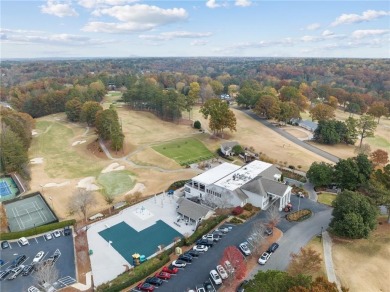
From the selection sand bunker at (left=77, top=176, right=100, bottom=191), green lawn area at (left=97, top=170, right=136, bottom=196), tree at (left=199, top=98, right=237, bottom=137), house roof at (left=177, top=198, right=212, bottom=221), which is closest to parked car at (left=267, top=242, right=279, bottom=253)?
house roof at (left=177, top=198, right=212, bottom=221)

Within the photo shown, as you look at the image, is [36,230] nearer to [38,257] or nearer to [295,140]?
[38,257]

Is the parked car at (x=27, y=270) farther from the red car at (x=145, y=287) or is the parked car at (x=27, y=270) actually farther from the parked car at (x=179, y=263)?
the parked car at (x=179, y=263)

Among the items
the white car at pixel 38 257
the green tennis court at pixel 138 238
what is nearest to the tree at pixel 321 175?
the green tennis court at pixel 138 238

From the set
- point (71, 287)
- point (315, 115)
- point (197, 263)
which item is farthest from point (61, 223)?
point (315, 115)

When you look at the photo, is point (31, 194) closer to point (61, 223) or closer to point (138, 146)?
point (61, 223)

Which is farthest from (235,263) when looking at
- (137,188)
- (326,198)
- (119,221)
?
(137,188)
